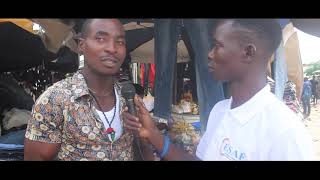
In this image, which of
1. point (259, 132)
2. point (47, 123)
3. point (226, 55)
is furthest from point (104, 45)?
point (259, 132)

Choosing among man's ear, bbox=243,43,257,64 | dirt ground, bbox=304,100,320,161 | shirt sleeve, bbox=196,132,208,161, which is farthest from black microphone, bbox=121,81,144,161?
dirt ground, bbox=304,100,320,161

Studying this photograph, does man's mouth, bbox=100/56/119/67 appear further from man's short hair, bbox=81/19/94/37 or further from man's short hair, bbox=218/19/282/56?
man's short hair, bbox=218/19/282/56

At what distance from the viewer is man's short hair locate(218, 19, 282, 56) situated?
3.34 meters

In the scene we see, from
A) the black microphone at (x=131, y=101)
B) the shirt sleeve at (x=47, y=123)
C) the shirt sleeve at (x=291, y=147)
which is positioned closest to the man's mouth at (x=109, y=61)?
the black microphone at (x=131, y=101)

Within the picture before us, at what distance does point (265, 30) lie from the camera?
11.0 ft

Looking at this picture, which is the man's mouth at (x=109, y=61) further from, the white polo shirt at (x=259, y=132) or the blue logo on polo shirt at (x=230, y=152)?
the blue logo on polo shirt at (x=230, y=152)

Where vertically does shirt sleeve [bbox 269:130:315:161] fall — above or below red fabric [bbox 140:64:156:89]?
below

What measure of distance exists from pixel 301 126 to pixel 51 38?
2025 mm

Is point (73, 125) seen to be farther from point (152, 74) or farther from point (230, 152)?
point (230, 152)

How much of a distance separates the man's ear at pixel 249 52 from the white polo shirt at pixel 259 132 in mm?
259

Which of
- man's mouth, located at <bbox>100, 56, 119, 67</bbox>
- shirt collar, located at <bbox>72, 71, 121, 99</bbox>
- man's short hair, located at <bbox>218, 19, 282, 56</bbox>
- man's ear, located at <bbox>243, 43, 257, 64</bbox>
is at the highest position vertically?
man's short hair, located at <bbox>218, 19, 282, 56</bbox>

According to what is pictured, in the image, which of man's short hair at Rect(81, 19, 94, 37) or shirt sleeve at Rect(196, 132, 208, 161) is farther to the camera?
shirt sleeve at Rect(196, 132, 208, 161)

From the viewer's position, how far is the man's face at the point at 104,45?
3363 mm

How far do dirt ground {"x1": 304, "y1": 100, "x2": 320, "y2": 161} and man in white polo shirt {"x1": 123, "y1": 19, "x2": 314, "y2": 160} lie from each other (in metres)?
0.10
